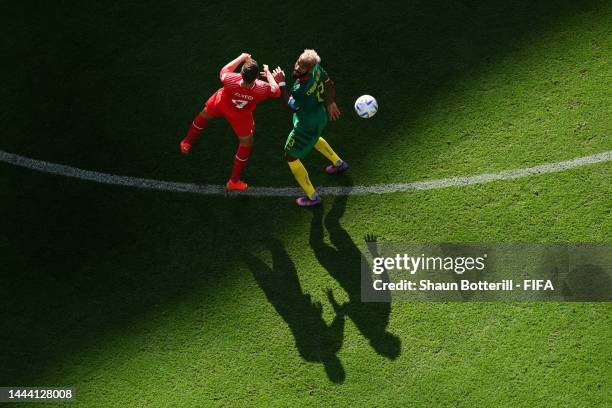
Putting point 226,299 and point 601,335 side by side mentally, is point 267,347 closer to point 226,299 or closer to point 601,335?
point 226,299

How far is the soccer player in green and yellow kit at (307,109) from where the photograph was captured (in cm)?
842

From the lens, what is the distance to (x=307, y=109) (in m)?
8.76

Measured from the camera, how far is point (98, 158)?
396 inches

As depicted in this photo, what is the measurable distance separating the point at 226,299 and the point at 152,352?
1.08 meters

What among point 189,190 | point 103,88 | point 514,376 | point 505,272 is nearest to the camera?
point 514,376

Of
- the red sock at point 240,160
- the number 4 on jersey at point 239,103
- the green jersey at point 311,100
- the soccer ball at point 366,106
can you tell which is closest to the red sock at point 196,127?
→ the red sock at point 240,160

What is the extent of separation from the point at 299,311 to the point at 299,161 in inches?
73.0

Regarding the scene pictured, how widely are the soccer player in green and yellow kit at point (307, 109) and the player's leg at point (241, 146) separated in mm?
547

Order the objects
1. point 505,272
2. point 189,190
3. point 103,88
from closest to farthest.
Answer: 1. point 505,272
2. point 189,190
3. point 103,88

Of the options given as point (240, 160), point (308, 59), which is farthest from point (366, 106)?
point (240, 160)

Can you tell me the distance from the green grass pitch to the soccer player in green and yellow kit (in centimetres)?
61

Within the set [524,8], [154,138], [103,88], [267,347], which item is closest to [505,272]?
[267,347]

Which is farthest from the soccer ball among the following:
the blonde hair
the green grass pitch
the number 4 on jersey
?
the number 4 on jersey

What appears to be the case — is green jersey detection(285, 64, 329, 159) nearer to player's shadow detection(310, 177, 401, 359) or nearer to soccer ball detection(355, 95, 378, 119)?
soccer ball detection(355, 95, 378, 119)
